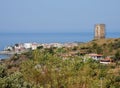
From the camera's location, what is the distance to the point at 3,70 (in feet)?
36.4

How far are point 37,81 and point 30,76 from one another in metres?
0.36

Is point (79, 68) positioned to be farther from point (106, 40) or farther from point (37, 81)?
point (106, 40)

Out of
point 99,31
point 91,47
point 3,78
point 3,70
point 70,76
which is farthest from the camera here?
point 99,31

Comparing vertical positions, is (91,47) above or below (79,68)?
below

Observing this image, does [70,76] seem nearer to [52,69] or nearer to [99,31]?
[52,69]

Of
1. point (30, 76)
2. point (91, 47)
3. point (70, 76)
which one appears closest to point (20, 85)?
point (70, 76)

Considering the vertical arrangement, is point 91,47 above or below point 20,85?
below

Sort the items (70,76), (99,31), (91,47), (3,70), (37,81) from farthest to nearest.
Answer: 1. (99,31)
2. (91,47)
3. (37,81)
4. (70,76)
5. (3,70)

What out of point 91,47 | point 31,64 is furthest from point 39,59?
point 91,47

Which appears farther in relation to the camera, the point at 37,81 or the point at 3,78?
the point at 37,81

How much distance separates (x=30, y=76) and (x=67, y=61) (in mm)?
1407

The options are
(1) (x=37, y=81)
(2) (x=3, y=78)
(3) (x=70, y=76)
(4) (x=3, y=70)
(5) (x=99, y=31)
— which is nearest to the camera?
(2) (x=3, y=78)

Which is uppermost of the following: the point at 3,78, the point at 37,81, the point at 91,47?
the point at 3,78

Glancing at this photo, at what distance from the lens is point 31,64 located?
15.5 metres
